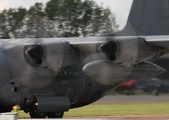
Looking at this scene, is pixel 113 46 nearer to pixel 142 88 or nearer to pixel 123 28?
pixel 123 28

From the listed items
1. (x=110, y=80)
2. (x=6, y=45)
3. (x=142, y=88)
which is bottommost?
(x=142, y=88)

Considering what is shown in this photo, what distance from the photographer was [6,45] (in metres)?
18.1

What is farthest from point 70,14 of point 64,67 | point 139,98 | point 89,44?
point 89,44

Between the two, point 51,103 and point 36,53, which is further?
point 51,103

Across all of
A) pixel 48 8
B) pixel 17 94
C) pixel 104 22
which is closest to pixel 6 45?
pixel 17 94

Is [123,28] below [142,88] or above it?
above

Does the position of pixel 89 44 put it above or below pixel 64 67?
above

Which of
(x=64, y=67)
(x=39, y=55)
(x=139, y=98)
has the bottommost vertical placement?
(x=139, y=98)

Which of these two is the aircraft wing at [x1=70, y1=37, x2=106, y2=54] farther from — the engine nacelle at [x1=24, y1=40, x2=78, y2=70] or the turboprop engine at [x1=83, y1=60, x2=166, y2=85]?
the turboprop engine at [x1=83, y1=60, x2=166, y2=85]

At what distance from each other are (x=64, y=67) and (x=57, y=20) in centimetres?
678

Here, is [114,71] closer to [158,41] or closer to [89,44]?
[89,44]

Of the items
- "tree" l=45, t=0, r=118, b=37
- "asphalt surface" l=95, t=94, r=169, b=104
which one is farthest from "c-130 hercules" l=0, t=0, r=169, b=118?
"asphalt surface" l=95, t=94, r=169, b=104

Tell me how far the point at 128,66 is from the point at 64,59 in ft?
7.29

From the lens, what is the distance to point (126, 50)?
682 inches
